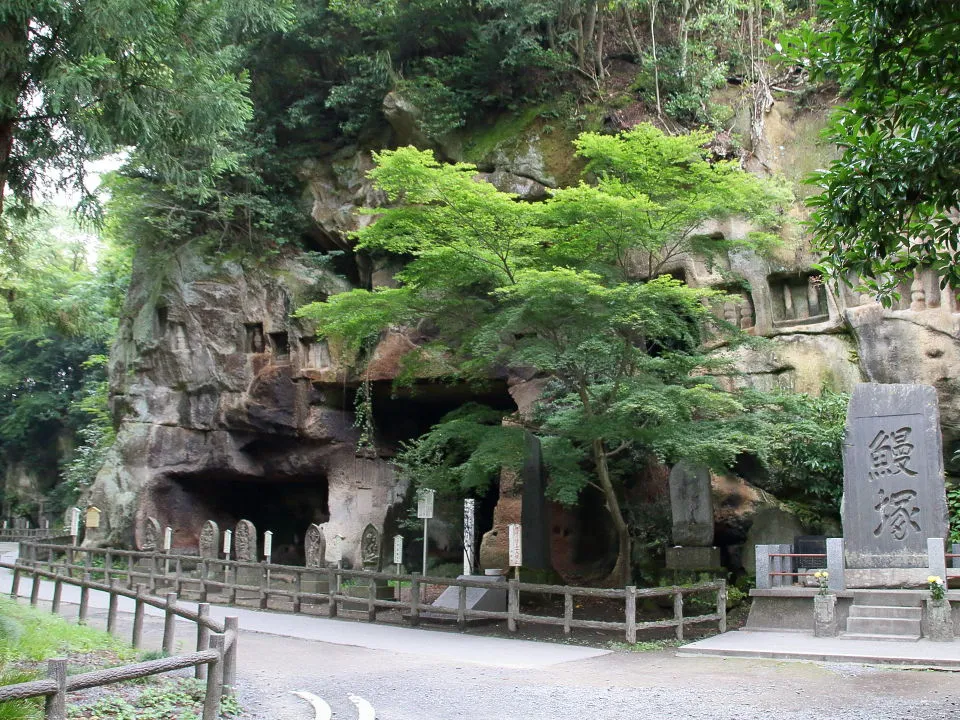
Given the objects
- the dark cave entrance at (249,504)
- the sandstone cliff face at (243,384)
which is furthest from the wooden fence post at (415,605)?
the dark cave entrance at (249,504)

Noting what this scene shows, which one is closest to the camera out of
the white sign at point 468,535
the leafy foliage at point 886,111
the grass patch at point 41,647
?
the leafy foliage at point 886,111

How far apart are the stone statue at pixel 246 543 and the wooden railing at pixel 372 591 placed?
69 centimetres

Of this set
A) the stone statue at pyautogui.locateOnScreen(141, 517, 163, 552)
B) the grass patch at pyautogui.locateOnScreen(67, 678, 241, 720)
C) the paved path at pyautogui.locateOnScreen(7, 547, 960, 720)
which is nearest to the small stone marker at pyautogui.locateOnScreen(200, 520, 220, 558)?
the stone statue at pyautogui.locateOnScreen(141, 517, 163, 552)

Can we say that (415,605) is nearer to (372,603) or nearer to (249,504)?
(372,603)

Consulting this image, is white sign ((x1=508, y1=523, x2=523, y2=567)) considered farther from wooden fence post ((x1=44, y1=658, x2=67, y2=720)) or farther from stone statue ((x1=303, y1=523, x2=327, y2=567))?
wooden fence post ((x1=44, y1=658, x2=67, y2=720))

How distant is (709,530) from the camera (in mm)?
14266

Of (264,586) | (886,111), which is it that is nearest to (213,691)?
(886,111)

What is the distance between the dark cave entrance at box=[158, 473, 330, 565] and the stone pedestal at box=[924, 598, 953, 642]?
17.5 metres

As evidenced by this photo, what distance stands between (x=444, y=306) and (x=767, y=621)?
687 cm

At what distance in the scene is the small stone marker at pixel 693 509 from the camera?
14.3m

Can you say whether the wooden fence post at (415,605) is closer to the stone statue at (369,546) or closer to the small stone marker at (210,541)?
the stone statue at (369,546)

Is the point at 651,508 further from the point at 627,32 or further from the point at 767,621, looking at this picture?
the point at 627,32

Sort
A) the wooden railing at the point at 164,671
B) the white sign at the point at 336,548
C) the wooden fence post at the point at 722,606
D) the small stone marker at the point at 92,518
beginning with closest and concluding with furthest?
the wooden railing at the point at 164,671 → the wooden fence post at the point at 722,606 → the small stone marker at the point at 92,518 → the white sign at the point at 336,548

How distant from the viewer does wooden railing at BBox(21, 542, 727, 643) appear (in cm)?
1167
